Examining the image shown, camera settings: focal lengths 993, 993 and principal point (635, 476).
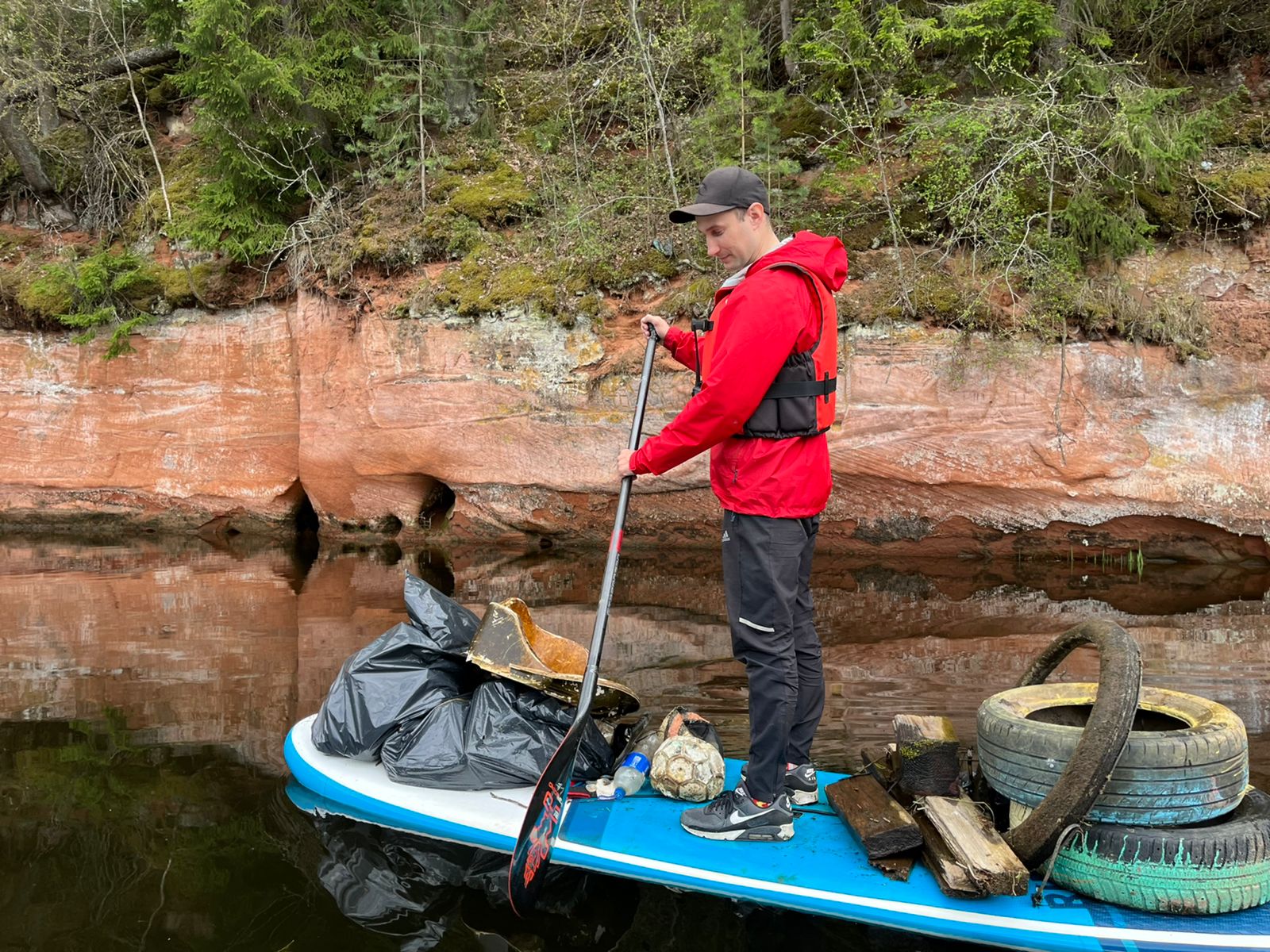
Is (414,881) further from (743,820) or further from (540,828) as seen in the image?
(743,820)

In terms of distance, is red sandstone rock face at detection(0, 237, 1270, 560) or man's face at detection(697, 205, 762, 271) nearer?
man's face at detection(697, 205, 762, 271)

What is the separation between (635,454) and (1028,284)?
263 inches

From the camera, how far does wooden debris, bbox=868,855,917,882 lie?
3082 mm

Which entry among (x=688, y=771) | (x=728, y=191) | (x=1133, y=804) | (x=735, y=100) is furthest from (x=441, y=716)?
(x=735, y=100)

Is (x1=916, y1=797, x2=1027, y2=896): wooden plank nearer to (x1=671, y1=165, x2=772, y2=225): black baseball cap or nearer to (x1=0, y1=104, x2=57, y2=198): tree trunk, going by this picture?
(x1=671, y1=165, x2=772, y2=225): black baseball cap

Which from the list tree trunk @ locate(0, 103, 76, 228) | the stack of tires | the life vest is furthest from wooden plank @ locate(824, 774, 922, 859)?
tree trunk @ locate(0, 103, 76, 228)

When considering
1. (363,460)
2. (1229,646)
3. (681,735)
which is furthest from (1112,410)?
(363,460)

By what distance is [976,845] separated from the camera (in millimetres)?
2990

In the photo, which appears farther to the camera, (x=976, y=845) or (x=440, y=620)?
(x=440, y=620)

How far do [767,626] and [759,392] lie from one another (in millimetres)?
800

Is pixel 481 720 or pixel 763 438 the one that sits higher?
pixel 763 438

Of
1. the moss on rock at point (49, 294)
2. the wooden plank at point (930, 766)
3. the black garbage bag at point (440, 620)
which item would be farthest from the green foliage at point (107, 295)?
the wooden plank at point (930, 766)

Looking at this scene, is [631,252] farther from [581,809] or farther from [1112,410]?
[581,809]

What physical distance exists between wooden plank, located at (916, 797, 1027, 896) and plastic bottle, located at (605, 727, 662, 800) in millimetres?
1078
